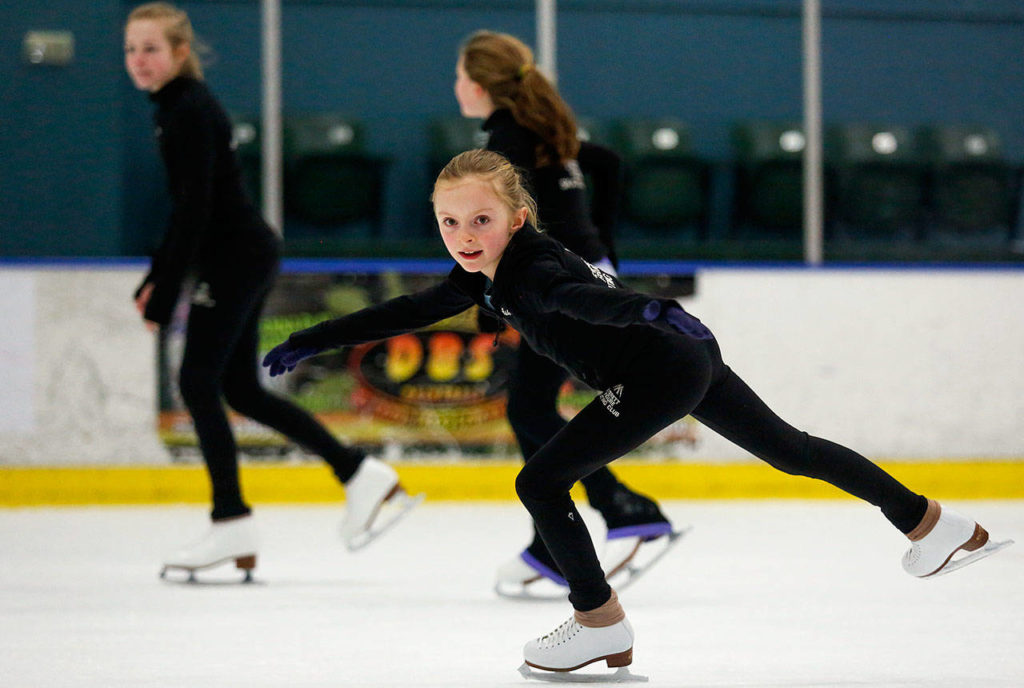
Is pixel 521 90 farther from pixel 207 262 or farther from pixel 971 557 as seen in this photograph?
pixel 971 557

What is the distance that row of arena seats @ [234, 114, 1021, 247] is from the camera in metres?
6.16

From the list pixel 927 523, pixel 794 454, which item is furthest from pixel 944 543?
pixel 794 454

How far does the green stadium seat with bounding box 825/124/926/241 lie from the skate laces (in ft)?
14.1

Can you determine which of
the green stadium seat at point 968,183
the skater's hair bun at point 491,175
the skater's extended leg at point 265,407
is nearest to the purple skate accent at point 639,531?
the skater's extended leg at point 265,407

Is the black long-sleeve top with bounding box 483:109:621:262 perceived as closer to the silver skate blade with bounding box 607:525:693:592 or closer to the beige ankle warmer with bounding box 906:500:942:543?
the silver skate blade with bounding box 607:525:693:592

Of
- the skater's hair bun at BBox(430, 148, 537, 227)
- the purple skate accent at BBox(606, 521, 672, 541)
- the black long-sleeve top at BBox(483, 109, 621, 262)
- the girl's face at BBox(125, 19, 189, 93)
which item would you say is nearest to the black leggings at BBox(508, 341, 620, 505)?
the purple skate accent at BBox(606, 521, 672, 541)

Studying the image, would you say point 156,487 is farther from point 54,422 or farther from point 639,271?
point 639,271

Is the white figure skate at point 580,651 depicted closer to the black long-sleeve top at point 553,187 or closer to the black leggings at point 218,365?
the black long-sleeve top at point 553,187

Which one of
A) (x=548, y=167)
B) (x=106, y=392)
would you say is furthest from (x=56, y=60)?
(x=548, y=167)

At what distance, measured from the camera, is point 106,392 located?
4.73 m

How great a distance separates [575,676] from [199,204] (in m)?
1.50

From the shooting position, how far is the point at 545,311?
75.6 inches

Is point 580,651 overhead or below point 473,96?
below

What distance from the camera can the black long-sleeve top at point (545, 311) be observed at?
182 cm
